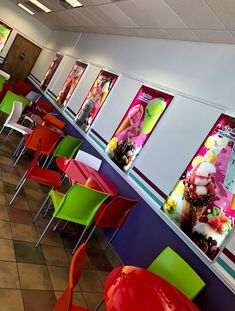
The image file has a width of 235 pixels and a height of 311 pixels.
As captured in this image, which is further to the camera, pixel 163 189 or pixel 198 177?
pixel 163 189

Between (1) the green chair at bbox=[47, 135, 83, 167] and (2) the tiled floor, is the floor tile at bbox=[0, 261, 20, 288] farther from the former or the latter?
(1) the green chair at bbox=[47, 135, 83, 167]

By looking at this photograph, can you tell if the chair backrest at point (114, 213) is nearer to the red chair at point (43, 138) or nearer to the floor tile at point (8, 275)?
the floor tile at point (8, 275)

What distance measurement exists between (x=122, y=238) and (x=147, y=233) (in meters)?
0.49

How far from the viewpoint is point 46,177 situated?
3.85 meters

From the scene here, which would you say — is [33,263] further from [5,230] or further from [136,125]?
[136,125]

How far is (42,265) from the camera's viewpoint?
3.15m

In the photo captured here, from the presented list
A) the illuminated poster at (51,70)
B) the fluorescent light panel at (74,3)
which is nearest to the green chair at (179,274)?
the fluorescent light panel at (74,3)

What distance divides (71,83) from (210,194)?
568cm

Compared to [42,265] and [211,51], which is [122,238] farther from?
[211,51]

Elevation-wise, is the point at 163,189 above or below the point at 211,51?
below

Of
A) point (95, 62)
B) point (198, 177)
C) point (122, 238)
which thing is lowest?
point (122, 238)

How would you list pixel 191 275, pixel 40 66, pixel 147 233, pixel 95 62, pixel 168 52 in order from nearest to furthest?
pixel 191 275 < pixel 147 233 < pixel 168 52 < pixel 95 62 < pixel 40 66

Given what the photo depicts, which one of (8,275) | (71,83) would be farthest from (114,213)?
(71,83)

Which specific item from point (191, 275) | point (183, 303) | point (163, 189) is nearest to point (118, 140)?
point (163, 189)
